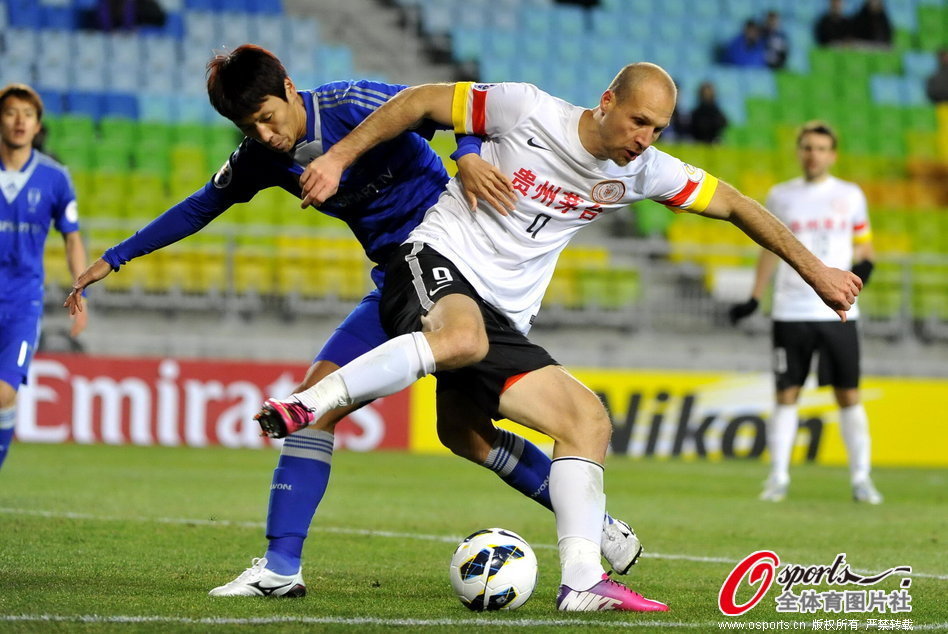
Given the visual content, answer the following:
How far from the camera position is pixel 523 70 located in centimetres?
2055

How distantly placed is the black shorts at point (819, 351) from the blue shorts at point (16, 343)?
17.2ft

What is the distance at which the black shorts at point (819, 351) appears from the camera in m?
10.2

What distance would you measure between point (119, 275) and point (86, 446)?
2.02m

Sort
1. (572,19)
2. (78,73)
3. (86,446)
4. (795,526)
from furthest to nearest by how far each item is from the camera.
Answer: (572,19)
(78,73)
(86,446)
(795,526)

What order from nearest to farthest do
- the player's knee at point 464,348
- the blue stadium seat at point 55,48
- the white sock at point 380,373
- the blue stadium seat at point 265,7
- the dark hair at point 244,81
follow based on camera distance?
the white sock at point 380,373 → the player's knee at point 464,348 → the dark hair at point 244,81 → the blue stadium seat at point 55,48 → the blue stadium seat at point 265,7

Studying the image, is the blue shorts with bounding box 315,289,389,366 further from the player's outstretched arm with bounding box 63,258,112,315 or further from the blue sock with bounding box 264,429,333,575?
the player's outstretched arm with bounding box 63,258,112,315

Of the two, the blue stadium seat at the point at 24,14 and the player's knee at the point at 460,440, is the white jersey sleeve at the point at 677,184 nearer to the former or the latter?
the player's knee at the point at 460,440

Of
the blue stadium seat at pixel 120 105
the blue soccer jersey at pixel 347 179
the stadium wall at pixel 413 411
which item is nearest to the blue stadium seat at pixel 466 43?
the blue stadium seat at pixel 120 105

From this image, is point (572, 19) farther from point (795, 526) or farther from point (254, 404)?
point (795, 526)

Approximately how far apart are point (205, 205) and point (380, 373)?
1411 mm

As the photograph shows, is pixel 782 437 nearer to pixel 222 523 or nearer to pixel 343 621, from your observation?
pixel 222 523

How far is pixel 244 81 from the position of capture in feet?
16.3

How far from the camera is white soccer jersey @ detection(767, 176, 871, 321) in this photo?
1032 cm

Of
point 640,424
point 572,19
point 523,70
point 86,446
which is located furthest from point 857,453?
point 572,19
